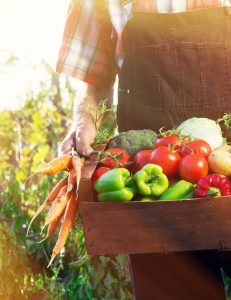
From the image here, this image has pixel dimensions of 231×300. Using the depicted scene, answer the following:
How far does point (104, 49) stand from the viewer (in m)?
2.99

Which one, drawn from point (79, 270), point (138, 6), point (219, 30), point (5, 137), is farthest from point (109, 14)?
point (5, 137)

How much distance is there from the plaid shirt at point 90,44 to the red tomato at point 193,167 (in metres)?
0.85

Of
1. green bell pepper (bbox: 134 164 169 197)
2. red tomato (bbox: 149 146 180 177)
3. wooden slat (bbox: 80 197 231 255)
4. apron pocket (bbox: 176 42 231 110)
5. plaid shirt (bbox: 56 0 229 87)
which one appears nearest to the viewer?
wooden slat (bbox: 80 197 231 255)

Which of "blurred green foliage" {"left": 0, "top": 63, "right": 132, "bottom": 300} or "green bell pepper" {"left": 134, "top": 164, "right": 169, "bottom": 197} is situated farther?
"blurred green foliage" {"left": 0, "top": 63, "right": 132, "bottom": 300}

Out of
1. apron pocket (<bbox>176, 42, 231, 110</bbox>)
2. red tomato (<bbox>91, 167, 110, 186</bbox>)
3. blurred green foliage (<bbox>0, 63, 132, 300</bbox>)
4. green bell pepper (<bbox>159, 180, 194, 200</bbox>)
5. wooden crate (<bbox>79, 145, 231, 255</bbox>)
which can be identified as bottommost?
blurred green foliage (<bbox>0, 63, 132, 300</bbox>)

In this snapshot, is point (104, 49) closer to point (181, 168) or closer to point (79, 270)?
point (181, 168)

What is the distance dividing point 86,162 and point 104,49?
3.02ft

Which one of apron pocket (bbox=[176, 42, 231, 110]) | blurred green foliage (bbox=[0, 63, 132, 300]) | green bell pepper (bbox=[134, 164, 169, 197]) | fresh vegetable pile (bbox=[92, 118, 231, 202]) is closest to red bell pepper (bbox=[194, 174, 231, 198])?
fresh vegetable pile (bbox=[92, 118, 231, 202])

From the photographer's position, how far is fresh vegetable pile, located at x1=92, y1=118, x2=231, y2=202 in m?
1.99

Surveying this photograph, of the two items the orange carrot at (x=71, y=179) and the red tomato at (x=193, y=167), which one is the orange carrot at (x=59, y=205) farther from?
the red tomato at (x=193, y=167)

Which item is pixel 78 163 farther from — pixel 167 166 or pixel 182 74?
pixel 182 74

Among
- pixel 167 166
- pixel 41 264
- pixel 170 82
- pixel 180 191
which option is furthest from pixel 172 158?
pixel 41 264

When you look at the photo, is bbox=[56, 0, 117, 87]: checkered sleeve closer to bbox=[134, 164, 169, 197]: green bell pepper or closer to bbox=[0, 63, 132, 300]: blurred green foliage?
bbox=[0, 63, 132, 300]: blurred green foliage

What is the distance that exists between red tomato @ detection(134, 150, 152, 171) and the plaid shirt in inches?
28.9
